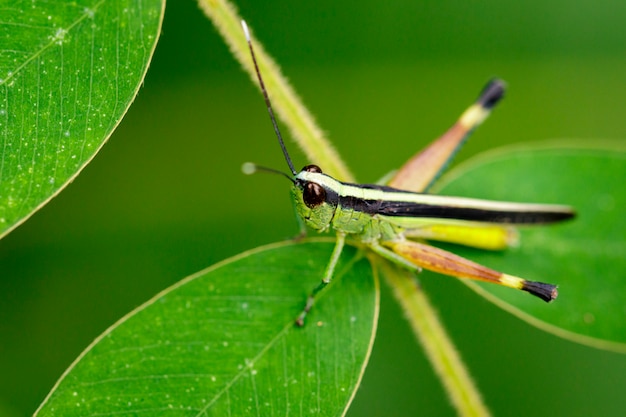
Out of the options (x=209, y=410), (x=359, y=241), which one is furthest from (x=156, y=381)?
(x=359, y=241)

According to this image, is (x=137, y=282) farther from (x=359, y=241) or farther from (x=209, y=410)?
(x=209, y=410)

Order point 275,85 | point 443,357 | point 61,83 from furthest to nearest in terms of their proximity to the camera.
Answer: point 443,357 → point 275,85 → point 61,83

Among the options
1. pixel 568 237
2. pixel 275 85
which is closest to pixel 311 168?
pixel 275 85


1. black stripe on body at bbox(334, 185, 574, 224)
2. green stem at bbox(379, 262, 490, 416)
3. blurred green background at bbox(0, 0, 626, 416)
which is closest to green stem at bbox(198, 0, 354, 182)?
black stripe on body at bbox(334, 185, 574, 224)

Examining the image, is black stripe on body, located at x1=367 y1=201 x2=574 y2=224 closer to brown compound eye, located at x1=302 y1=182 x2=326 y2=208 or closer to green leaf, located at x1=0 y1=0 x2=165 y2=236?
brown compound eye, located at x1=302 y1=182 x2=326 y2=208

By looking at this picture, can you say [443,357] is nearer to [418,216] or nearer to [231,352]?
[418,216]

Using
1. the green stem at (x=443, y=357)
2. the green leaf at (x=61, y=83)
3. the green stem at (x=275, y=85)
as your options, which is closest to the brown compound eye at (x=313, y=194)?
the green stem at (x=275, y=85)
